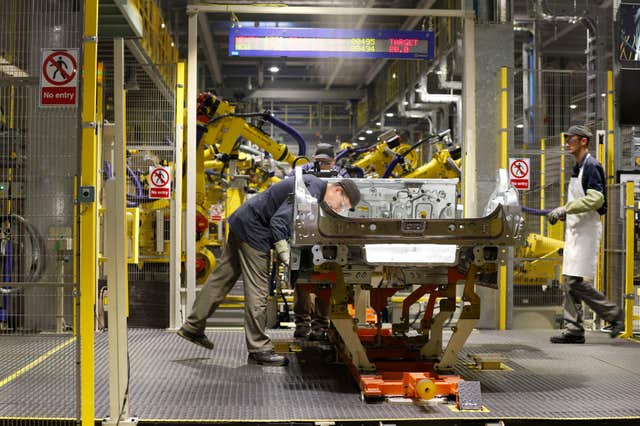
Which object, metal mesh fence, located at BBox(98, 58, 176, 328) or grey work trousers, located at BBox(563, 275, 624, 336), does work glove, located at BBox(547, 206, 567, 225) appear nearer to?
grey work trousers, located at BBox(563, 275, 624, 336)

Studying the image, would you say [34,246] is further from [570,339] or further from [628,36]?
[628,36]

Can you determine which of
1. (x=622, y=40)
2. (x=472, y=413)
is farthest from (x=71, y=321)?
(x=622, y=40)

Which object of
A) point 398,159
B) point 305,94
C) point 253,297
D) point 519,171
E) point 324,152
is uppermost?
point 305,94

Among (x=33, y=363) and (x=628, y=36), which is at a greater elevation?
(x=628, y=36)

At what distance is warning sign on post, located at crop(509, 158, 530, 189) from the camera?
310 inches

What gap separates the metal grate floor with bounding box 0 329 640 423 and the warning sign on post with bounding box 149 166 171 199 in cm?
166

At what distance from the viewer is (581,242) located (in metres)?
7.09

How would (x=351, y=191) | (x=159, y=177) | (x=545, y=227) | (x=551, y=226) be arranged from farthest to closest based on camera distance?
(x=545, y=227) < (x=551, y=226) < (x=159, y=177) < (x=351, y=191)

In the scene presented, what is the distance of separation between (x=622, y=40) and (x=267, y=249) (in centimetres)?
502

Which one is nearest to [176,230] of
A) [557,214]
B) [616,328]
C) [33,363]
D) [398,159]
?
[33,363]

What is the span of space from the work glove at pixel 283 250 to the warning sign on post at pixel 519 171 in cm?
335

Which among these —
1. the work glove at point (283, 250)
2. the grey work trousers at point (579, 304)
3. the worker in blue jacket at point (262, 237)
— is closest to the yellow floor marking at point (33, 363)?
the worker in blue jacket at point (262, 237)

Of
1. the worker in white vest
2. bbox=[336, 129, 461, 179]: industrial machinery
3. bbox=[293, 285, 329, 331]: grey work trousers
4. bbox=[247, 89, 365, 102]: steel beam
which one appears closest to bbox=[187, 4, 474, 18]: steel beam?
the worker in white vest

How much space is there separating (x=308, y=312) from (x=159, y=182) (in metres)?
2.25
